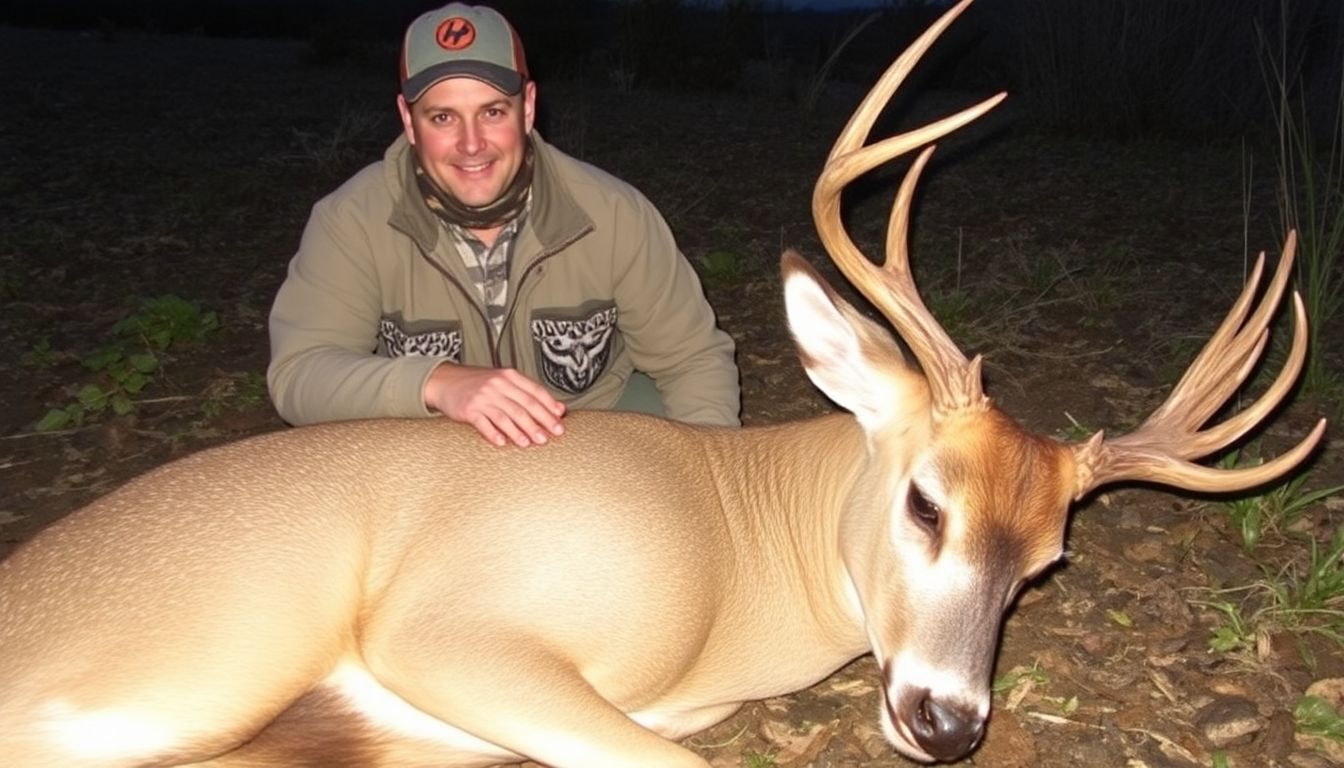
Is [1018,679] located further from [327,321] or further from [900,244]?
[327,321]

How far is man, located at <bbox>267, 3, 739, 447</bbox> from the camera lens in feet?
12.4

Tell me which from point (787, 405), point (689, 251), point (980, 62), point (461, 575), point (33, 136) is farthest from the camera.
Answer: point (980, 62)

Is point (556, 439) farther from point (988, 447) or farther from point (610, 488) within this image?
point (988, 447)

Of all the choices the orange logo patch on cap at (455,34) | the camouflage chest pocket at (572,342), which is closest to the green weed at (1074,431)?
the camouflage chest pocket at (572,342)

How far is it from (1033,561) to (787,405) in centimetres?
255

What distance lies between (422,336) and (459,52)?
997 millimetres

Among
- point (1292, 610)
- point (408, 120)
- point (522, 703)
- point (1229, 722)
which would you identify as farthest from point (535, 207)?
point (1292, 610)

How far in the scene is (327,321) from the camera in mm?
3918

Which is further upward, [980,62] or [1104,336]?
[980,62]

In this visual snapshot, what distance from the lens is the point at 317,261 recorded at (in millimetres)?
3930

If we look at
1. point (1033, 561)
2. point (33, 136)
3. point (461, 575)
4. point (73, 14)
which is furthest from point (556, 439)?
point (73, 14)

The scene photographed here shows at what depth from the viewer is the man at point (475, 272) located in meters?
3.79

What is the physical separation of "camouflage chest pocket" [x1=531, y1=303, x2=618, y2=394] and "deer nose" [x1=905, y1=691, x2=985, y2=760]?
2.10 m

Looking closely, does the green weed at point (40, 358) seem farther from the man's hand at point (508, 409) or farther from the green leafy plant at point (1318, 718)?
the green leafy plant at point (1318, 718)
